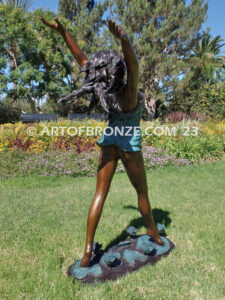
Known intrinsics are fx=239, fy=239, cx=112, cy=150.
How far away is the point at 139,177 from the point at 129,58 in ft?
3.56

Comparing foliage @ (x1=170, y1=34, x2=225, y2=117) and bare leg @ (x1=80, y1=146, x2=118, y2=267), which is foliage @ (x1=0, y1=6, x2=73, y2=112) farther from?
Answer: bare leg @ (x1=80, y1=146, x2=118, y2=267)

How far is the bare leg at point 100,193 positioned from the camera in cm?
215

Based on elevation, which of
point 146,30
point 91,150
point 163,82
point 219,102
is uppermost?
point 146,30

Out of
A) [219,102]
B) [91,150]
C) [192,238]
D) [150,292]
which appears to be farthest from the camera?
[219,102]

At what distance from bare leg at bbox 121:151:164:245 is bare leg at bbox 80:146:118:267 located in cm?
12

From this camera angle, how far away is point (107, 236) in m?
2.93

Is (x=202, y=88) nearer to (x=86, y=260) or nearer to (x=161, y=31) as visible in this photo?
(x=161, y=31)

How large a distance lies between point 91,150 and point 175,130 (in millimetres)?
3553

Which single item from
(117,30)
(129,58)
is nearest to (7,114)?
(129,58)

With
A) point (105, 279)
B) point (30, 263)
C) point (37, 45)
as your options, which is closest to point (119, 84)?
point (105, 279)

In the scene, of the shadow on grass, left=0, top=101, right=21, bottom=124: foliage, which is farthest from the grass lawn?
left=0, top=101, right=21, bottom=124: foliage

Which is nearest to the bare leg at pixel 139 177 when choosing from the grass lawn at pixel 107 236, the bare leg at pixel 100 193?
the bare leg at pixel 100 193

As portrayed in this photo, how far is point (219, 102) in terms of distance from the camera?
48.5 feet

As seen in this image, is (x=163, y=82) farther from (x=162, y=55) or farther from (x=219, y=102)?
(x=219, y=102)
